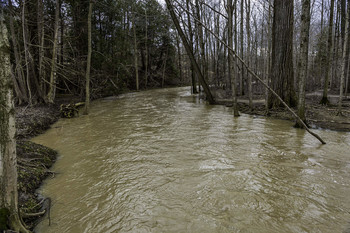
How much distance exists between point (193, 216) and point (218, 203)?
20.1 inches

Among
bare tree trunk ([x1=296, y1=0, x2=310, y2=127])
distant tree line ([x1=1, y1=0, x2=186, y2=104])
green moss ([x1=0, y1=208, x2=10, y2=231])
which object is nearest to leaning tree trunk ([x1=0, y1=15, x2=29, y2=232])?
green moss ([x1=0, y1=208, x2=10, y2=231])

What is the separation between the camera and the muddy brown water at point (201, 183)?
282cm

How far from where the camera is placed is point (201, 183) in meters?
3.83

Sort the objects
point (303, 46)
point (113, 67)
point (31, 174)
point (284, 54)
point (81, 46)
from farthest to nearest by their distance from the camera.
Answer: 1. point (113, 67)
2. point (81, 46)
3. point (284, 54)
4. point (303, 46)
5. point (31, 174)

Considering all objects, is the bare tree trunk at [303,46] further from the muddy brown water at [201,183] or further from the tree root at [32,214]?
the tree root at [32,214]

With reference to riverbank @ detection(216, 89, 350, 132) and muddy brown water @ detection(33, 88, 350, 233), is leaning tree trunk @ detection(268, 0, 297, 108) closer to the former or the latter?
riverbank @ detection(216, 89, 350, 132)

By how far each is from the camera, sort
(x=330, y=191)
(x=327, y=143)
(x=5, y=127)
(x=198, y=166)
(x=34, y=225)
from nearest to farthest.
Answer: (x=5, y=127) < (x=34, y=225) < (x=330, y=191) < (x=198, y=166) < (x=327, y=143)

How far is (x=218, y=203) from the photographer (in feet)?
10.6

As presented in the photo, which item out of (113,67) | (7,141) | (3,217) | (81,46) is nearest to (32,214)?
(3,217)

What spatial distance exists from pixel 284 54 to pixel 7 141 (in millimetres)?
→ 11378

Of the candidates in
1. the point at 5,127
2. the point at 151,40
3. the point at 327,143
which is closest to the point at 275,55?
the point at 327,143

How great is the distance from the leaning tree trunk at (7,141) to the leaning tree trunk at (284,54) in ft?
35.2

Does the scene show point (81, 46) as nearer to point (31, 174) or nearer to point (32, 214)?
point (31, 174)

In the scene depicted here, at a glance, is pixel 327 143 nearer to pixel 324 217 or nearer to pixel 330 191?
pixel 330 191
